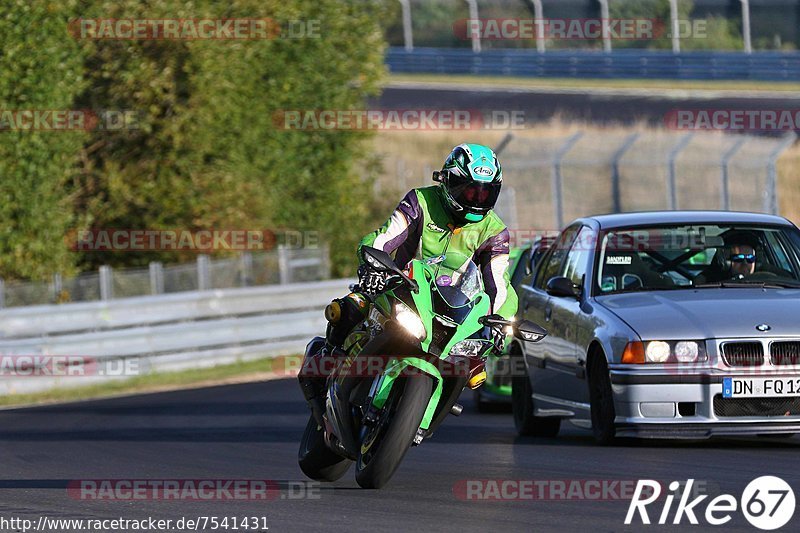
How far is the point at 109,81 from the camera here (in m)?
27.0

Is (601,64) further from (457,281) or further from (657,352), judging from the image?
(457,281)

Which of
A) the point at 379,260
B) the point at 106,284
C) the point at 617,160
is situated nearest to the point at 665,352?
the point at 379,260

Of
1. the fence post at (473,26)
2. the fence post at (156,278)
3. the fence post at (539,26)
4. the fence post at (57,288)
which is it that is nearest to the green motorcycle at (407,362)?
the fence post at (57,288)

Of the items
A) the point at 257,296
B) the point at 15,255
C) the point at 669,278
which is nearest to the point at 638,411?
the point at 669,278

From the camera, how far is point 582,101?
148 feet

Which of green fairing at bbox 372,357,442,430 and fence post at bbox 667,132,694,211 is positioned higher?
green fairing at bbox 372,357,442,430

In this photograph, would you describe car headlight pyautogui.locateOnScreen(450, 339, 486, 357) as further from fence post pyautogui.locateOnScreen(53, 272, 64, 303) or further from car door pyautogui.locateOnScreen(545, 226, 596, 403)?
fence post pyautogui.locateOnScreen(53, 272, 64, 303)

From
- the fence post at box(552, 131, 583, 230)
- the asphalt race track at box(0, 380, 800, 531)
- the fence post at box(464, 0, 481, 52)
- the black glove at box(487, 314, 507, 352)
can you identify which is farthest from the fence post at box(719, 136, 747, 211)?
the fence post at box(464, 0, 481, 52)

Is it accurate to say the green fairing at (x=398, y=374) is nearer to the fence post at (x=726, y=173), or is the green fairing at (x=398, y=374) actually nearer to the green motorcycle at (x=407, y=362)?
the green motorcycle at (x=407, y=362)

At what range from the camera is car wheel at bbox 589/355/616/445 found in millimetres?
11117

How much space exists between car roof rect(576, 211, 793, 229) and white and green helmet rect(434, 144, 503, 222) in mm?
3398

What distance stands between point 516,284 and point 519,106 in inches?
1192

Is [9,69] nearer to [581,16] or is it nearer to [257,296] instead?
[257,296]

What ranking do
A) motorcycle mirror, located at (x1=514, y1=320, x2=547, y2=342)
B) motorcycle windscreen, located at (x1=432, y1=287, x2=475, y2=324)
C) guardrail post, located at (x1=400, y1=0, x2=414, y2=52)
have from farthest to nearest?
guardrail post, located at (x1=400, y1=0, x2=414, y2=52)
motorcycle mirror, located at (x1=514, y1=320, x2=547, y2=342)
motorcycle windscreen, located at (x1=432, y1=287, x2=475, y2=324)
